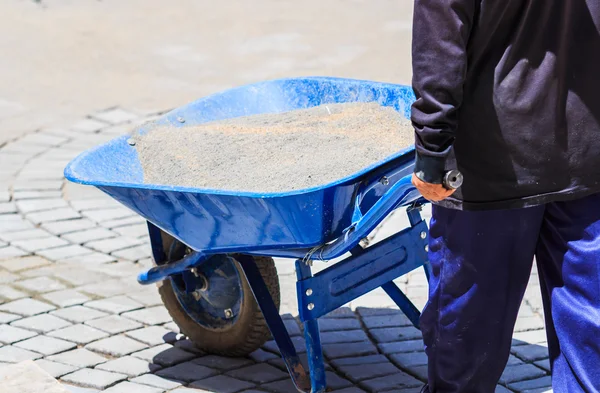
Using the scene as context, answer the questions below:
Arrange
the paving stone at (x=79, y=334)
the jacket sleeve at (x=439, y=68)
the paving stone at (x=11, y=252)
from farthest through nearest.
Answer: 1. the paving stone at (x=11, y=252)
2. the paving stone at (x=79, y=334)
3. the jacket sleeve at (x=439, y=68)

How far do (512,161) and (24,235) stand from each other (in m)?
3.34

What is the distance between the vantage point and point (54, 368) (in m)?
3.82

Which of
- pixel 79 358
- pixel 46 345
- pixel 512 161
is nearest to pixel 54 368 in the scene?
pixel 79 358

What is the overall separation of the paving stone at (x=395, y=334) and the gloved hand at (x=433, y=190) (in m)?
1.56

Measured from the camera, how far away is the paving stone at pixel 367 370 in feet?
12.4

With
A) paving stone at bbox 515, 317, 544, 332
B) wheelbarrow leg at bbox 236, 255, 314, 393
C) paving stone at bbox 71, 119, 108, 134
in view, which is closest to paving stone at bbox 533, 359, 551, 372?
paving stone at bbox 515, 317, 544, 332

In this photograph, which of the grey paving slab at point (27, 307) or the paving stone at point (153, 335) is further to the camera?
the grey paving slab at point (27, 307)

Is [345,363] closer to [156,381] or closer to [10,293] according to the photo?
[156,381]

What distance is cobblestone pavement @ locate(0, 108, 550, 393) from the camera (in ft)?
12.4

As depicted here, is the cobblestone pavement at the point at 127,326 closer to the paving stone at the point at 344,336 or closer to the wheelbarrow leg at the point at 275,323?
the paving stone at the point at 344,336

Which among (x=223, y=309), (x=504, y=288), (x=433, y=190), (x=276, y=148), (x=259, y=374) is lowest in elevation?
(x=259, y=374)

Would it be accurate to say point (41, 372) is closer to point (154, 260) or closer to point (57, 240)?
point (154, 260)

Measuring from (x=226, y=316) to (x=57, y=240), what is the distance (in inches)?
64.8

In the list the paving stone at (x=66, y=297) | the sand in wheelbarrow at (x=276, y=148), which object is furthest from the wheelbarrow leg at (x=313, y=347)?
the paving stone at (x=66, y=297)
